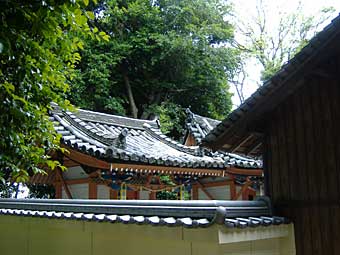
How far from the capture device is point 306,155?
473cm


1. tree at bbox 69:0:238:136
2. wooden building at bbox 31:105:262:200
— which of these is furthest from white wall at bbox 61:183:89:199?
tree at bbox 69:0:238:136

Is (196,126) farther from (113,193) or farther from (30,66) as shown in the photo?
(30,66)

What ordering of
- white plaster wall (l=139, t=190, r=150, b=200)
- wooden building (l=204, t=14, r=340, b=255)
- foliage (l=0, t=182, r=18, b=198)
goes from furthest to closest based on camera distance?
foliage (l=0, t=182, r=18, b=198) < white plaster wall (l=139, t=190, r=150, b=200) < wooden building (l=204, t=14, r=340, b=255)

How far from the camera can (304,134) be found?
4789mm

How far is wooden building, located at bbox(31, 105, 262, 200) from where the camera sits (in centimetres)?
812

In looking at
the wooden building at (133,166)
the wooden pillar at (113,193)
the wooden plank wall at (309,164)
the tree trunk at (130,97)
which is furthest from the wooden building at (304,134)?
the tree trunk at (130,97)

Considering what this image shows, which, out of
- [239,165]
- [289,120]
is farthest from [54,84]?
[239,165]

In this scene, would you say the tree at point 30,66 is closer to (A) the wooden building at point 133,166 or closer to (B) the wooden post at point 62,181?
(A) the wooden building at point 133,166

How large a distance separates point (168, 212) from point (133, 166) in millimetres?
4172

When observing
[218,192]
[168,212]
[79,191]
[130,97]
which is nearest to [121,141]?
[79,191]

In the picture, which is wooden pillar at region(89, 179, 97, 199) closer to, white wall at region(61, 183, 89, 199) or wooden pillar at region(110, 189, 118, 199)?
white wall at region(61, 183, 89, 199)

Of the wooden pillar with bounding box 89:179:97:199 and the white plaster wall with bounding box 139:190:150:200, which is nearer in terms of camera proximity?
the wooden pillar with bounding box 89:179:97:199

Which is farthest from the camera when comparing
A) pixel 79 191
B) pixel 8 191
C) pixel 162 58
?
pixel 162 58

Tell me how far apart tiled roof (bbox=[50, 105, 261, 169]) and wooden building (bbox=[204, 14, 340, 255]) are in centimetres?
321
